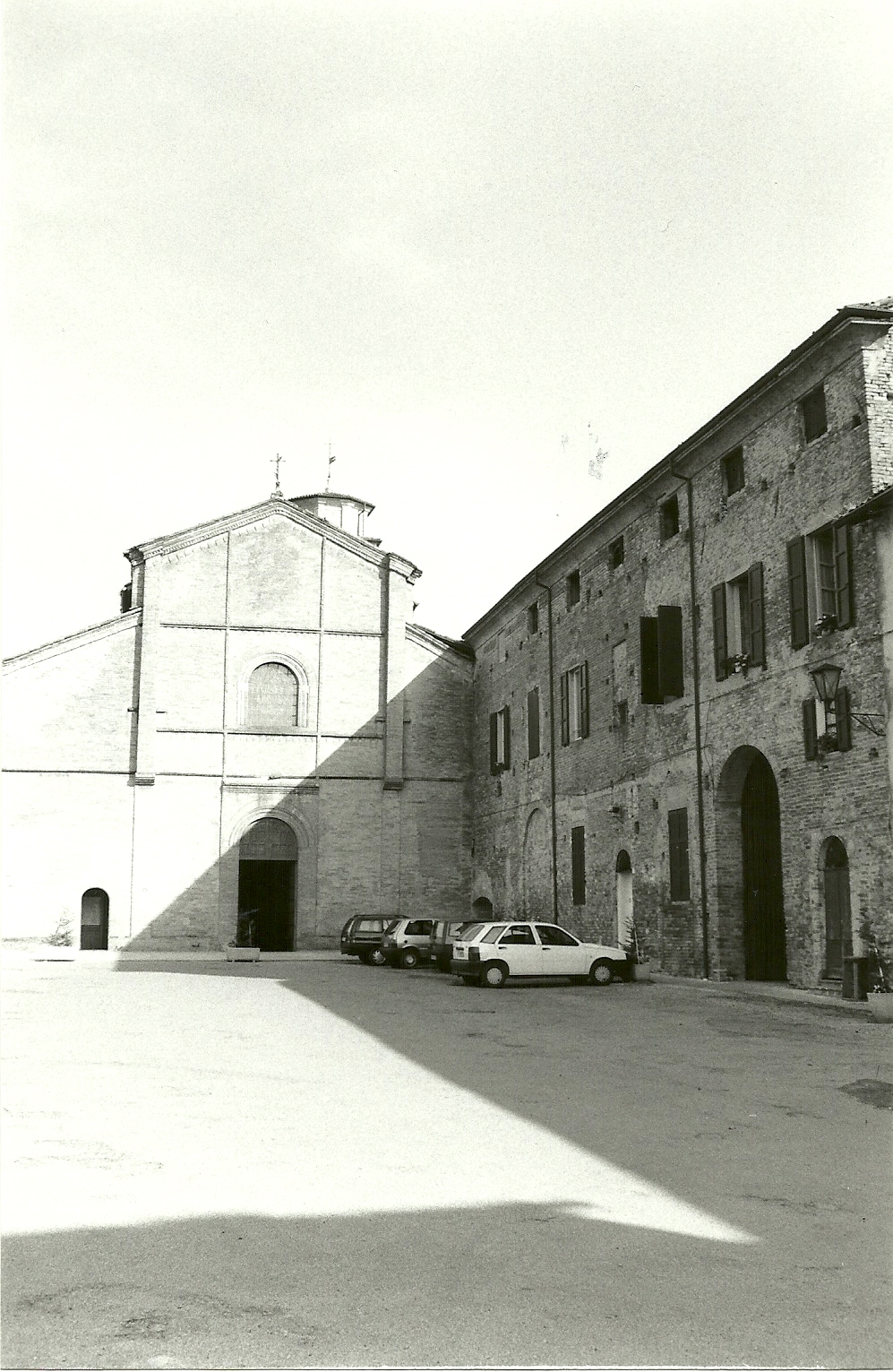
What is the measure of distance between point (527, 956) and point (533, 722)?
36.7 feet

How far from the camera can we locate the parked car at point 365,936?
93.4 feet

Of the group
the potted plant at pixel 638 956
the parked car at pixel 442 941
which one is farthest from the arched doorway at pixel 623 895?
the parked car at pixel 442 941

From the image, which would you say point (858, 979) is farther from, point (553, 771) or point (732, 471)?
point (553, 771)

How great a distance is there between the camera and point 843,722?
17172mm

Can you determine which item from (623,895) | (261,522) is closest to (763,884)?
(623,895)

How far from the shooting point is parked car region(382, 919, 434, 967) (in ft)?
88.0

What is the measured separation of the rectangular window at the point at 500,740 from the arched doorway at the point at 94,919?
10.9 meters

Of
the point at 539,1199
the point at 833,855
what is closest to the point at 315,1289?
the point at 539,1199

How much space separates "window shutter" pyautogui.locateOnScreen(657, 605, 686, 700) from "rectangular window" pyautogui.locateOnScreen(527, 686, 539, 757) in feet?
27.5

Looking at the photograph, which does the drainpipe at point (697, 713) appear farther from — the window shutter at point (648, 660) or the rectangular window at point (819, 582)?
the rectangular window at point (819, 582)

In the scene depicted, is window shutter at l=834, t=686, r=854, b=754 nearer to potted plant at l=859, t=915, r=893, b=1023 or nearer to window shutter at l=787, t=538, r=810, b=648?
window shutter at l=787, t=538, r=810, b=648

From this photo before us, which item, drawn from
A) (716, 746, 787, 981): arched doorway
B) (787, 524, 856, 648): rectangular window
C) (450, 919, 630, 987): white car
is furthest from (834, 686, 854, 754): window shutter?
(450, 919, 630, 987): white car

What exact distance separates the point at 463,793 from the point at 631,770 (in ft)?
38.8

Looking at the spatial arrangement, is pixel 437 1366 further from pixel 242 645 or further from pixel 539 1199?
pixel 242 645
